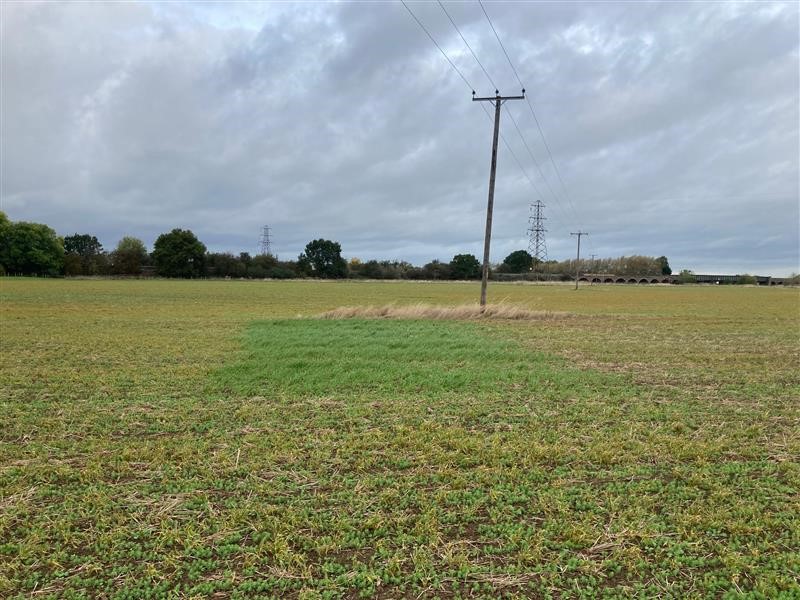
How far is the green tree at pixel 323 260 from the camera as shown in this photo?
5295 inches

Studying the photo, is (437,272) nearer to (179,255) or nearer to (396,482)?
(179,255)

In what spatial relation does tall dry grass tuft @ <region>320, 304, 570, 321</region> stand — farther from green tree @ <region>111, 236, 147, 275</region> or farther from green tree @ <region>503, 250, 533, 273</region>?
green tree @ <region>503, 250, 533, 273</region>

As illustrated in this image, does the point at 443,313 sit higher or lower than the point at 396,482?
higher

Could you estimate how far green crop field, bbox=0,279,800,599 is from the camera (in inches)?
125

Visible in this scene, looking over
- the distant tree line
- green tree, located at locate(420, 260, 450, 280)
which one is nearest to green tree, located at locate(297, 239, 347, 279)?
the distant tree line

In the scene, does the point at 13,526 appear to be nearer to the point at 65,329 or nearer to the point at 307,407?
the point at 307,407

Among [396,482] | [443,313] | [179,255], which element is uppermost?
[179,255]

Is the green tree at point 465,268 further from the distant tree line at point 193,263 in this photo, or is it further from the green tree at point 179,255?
the green tree at point 179,255

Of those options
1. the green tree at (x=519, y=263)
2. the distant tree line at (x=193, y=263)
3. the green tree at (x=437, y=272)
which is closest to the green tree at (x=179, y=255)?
the distant tree line at (x=193, y=263)

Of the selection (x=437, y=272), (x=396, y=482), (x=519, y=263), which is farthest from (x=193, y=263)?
(x=396, y=482)

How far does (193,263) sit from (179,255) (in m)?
4.42

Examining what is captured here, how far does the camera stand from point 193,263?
11656 centimetres

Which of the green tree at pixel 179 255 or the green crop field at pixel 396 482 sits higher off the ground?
the green tree at pixel 179 255

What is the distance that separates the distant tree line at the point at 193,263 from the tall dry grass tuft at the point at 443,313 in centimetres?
7568
